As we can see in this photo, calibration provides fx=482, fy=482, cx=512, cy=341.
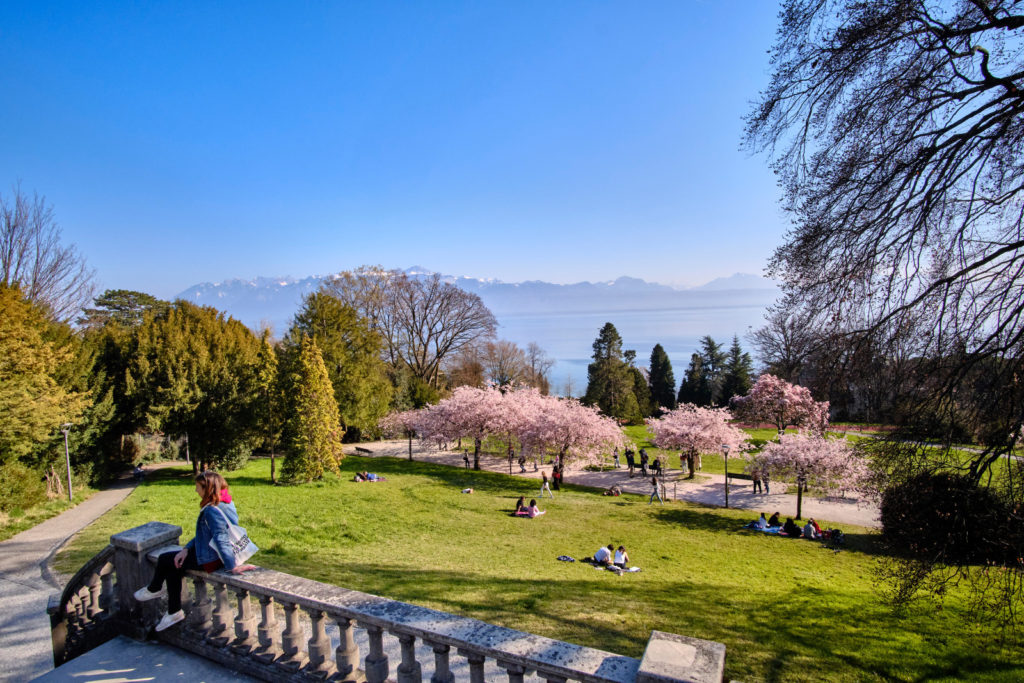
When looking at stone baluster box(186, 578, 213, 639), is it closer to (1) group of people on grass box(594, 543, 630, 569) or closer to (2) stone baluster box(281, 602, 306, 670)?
(2) stone baluster box(281, 602, 306, 670)

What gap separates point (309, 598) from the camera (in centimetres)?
410

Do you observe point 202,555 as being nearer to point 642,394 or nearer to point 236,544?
point 236,544

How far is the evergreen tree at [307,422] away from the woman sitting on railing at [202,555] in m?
17.2

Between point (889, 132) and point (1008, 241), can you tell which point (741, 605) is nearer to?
point (1008, 241)

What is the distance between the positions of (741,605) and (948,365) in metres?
6.79

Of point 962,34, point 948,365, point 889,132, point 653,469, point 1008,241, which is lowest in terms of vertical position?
point 653,469

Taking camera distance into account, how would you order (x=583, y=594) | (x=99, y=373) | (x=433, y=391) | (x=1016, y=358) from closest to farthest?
(x=1016, y=358)
(x=583, y=594)
(x=99, y=373)
(x=433, y=391)

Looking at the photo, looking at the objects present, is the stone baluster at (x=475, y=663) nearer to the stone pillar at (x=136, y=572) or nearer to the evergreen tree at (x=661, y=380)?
the stone pillar at (x=136, y=572)

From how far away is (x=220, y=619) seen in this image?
4672 mm

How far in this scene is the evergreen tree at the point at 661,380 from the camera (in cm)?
5684

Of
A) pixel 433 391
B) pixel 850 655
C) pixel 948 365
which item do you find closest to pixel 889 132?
pixel 948 365

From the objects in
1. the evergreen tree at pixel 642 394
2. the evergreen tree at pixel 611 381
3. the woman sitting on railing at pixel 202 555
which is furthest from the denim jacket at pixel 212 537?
the evergreen tree at pixel 642 394

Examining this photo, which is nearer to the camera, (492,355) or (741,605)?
(741,605)

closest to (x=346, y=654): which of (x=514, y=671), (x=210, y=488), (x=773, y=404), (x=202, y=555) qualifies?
(x=514, y=671)
